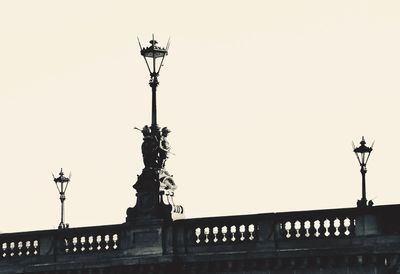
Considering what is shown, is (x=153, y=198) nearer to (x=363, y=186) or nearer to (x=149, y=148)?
(x=149, y=148)

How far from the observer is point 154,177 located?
58.8 metres

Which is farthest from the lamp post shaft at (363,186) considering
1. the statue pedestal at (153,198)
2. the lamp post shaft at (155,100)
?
the lamp post shaft at (155,100)

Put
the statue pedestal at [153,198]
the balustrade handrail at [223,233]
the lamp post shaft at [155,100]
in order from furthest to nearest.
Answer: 1. the lamp post shaft at [155,100]
2. the statue pedestal at [153,198]
3. the balustrade handrail at [223,233]

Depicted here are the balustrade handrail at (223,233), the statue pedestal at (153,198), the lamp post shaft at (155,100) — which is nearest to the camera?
the balustrade handrail at (223,233)

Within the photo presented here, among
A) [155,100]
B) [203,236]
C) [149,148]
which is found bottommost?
[203,236]

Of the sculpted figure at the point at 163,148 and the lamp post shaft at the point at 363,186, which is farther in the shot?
the sculpted figure at the point at 163,148

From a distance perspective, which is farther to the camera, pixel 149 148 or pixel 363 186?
pixel 149 148

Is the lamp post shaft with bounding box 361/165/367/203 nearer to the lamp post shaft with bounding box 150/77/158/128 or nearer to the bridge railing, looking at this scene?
the bridge railing

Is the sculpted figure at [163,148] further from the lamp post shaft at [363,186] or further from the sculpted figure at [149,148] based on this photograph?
the lamp post shaft at [363,186]

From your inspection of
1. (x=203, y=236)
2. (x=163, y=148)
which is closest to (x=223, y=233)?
(x=203, y=236)

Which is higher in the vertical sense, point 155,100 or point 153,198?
point 155,100

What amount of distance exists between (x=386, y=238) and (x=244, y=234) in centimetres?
395

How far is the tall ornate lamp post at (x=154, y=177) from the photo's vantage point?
5881 centimetres

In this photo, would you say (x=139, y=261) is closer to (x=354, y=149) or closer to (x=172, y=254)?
(x=172, y=254)
